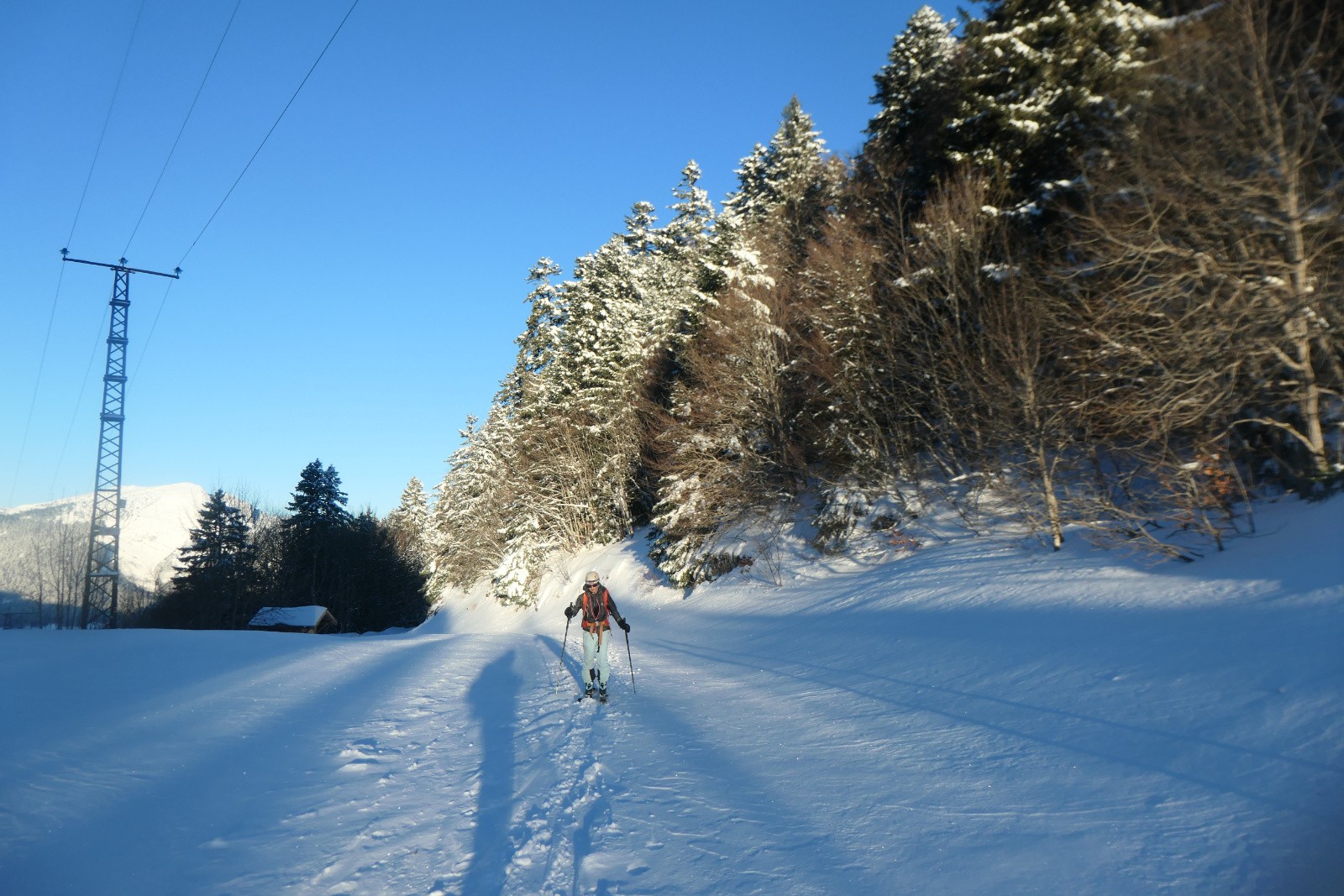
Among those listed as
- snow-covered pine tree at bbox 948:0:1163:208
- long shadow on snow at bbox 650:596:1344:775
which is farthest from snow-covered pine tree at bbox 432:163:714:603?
long shadow on snow at bbox 650:596:1344:775

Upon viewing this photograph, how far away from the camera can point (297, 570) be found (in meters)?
62.1

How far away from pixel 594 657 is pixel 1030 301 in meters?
11.2

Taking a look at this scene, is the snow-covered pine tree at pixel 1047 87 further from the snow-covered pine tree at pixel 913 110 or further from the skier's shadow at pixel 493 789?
the skier's shadow at pixel 493 789

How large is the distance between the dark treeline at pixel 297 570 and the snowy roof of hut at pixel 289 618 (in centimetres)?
903

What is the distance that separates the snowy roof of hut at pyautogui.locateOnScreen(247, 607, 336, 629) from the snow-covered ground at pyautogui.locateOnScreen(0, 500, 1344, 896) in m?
38.2

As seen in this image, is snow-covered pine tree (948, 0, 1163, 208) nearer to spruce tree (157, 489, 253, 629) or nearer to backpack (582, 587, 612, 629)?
backpack (582, 587, 612, 629)

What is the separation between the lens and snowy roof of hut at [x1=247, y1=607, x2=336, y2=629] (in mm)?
47406

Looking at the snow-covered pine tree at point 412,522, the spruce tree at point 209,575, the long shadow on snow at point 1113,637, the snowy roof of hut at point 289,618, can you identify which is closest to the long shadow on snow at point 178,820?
the long shadow on snow at point 1113,637

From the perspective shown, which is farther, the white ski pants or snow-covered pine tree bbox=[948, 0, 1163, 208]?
snow-covered pine tree bbox=[948, 0, 1163, 208]

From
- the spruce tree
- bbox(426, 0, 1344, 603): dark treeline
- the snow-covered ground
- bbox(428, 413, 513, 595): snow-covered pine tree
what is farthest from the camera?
the spruce tree

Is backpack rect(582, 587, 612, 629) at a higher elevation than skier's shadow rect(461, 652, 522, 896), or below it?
higher

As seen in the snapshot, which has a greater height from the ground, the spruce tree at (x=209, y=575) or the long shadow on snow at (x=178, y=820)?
the spruce tree at (x=209, y=575)

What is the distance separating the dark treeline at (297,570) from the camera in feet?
180

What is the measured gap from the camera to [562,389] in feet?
125
